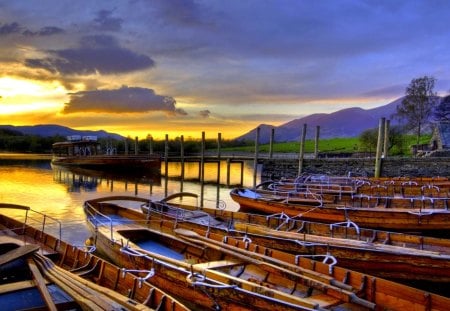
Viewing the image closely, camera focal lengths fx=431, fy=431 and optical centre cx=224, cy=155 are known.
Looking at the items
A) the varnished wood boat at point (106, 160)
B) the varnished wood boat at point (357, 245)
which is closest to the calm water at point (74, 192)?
the varnished wood boat at point (106, 160)

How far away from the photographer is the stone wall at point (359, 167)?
3066 cm

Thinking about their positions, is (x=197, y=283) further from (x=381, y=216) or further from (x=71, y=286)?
(x=381, y=216)

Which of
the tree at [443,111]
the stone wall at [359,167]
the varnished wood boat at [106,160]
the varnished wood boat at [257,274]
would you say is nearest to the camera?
the varnished wood boat at [257,274]

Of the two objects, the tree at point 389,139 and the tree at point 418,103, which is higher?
the tree at point 418,103

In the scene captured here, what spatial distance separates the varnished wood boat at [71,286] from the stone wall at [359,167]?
26.4 m

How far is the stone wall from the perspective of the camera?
101 feet

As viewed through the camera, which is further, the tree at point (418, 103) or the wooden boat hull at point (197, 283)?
the tree at point (418, 103)

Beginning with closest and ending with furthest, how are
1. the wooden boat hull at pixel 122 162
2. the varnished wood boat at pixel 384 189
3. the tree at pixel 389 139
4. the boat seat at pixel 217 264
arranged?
the boat seat at pixel 217 264 < the varnished wood boat at pixel 384 189 < the wooden boat hull at pixel 122 162 < the tree at pixel 389 139

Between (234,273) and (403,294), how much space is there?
3.60 metres

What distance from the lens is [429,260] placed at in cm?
981

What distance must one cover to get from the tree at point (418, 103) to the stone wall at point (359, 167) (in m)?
22.6

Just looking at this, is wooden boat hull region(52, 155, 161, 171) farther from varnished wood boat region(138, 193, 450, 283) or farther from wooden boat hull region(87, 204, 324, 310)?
wooden boat hull region(87, 204, 324, 310)

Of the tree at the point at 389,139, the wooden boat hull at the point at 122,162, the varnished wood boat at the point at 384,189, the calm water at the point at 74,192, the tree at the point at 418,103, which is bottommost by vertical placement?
the calm water at the point at 74,192

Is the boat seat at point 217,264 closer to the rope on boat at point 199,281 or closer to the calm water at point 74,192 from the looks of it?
the rope on boat at point 199,281
